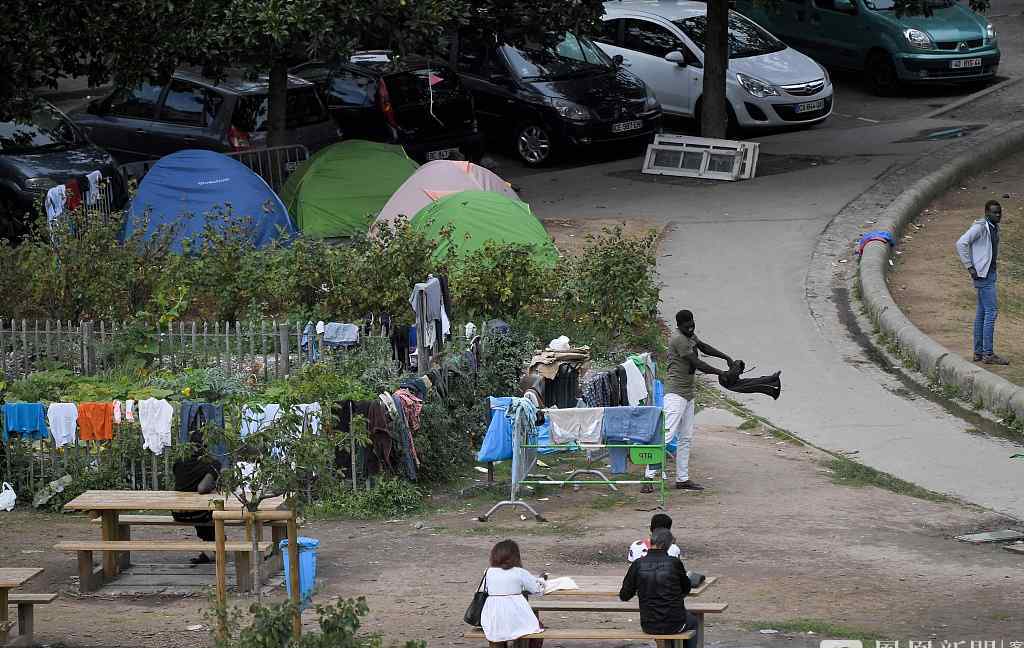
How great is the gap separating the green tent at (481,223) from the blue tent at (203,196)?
1947 millimetres

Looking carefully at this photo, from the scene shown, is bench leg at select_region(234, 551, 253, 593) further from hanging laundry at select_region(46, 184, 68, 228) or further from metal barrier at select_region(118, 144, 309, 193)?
metal barrier at select_region(118, 144, 309, 193)

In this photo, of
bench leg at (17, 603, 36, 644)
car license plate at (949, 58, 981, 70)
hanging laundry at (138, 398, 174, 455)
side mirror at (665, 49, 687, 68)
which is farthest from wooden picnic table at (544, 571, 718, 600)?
car license plate at (949, 58, 981, 70)

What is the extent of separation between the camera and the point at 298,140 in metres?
19.9

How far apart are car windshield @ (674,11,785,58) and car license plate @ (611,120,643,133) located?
7.03ft

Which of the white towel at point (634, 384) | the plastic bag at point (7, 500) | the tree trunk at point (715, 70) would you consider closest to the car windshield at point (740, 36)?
the tree trunk at point (715, 70)

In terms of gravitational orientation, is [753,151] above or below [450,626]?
above

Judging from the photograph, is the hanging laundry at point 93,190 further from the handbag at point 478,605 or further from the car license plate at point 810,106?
the car license plate at point 810,106

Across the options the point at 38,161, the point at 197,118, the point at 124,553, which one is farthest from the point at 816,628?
the point at 197,118

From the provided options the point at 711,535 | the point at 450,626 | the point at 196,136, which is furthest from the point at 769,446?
the point at 196,136

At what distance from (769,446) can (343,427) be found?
12.9ft

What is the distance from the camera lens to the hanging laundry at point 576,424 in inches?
444

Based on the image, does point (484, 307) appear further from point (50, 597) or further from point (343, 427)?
point (50, 597)

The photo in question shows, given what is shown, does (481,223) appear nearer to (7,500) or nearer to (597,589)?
(7,500)

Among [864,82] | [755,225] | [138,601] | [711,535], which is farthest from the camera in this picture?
[864,82]
